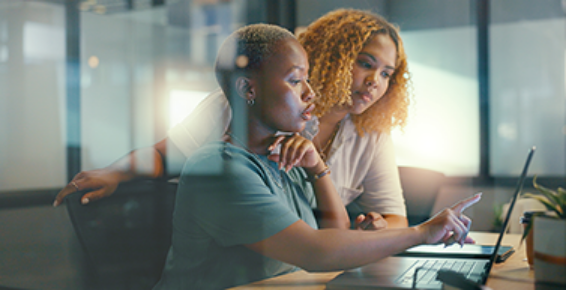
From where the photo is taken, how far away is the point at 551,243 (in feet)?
2.13

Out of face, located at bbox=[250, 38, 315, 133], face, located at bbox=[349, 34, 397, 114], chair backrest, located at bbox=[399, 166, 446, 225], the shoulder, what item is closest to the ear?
face, located at bbox=[250, 38, 315, 133]

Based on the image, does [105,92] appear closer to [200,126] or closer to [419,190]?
[200,126]

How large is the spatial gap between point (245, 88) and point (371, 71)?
1.78 ft

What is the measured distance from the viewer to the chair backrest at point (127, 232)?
81cm

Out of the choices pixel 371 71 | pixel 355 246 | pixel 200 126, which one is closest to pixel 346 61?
pixel 371 71

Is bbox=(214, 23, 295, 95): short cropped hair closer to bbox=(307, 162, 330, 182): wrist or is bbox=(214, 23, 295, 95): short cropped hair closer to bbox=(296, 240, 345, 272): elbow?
bbox=(307, 162, 330, 182): wrist

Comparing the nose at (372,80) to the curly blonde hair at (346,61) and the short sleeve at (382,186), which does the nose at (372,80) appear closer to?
the curly blonde hair at (346,61)

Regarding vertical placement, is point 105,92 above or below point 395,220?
above

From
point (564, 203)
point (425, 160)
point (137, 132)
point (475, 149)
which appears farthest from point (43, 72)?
point (475, 149)

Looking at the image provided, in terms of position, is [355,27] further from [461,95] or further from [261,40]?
[461,95]

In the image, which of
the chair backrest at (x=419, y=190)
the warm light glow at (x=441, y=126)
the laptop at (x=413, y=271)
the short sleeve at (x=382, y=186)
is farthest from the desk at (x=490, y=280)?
the chair backrest at (x=419, y=190)

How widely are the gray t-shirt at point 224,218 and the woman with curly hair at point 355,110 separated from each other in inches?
10.4

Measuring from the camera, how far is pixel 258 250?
757 millimetres

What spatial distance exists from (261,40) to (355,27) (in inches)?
19.7
